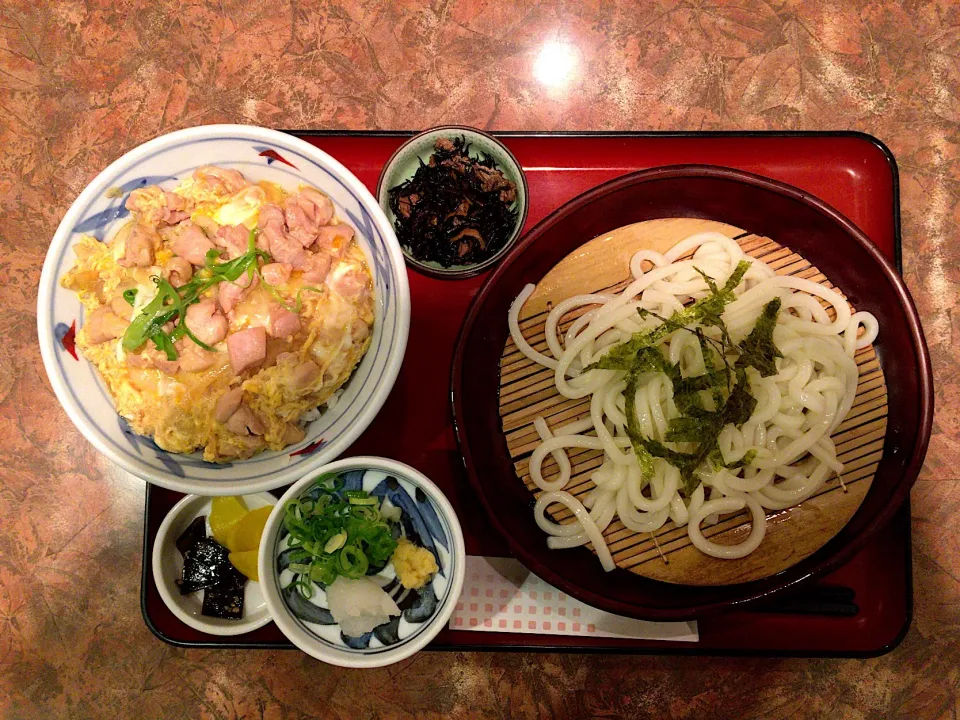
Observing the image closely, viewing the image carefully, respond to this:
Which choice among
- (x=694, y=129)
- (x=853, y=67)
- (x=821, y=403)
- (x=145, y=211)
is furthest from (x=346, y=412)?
(x=853, y=67)

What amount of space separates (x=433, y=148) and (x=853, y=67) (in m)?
1.82

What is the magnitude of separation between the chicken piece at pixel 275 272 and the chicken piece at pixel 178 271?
0.68 ft

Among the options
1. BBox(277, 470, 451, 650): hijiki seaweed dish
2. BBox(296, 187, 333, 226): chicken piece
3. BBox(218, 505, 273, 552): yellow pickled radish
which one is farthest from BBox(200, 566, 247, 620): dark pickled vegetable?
BBox(296, 187, 333, 226): chicken piece

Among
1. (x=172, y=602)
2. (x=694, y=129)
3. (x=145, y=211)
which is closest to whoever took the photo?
(x=145, y=211)

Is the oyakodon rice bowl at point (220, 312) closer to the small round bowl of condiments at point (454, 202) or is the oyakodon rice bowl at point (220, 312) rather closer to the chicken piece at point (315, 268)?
the chicken piece at point (315, 268)

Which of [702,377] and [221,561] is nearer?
[702,377]

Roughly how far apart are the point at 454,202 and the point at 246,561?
1480mm

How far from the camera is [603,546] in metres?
2.20

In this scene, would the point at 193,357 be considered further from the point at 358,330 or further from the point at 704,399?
the point at 704,399

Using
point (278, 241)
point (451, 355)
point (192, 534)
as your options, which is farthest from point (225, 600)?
point (278, 241)

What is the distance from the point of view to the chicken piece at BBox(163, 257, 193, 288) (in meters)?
1.80

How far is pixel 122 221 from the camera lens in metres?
1.92

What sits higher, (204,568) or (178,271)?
(178,271)

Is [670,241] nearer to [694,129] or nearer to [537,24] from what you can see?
[694,129]
